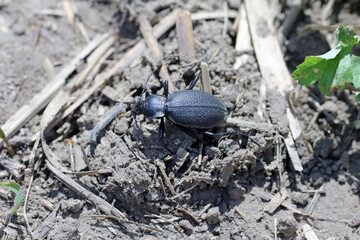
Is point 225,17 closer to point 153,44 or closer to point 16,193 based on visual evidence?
point 153,44

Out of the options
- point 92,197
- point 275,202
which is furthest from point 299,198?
point 92,197

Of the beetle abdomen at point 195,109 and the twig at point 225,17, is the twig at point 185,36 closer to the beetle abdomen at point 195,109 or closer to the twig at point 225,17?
the twig at point 225,17

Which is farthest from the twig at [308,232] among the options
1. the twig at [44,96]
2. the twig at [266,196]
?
the twig at [44,96]

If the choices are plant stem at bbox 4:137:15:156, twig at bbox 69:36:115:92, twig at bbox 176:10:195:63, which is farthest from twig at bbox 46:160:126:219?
twig at bbox 176:10:195:63

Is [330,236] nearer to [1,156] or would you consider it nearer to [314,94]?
[314,94]

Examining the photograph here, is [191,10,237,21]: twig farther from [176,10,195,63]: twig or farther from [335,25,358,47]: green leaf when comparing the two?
[335,25,358,47]: green leaf

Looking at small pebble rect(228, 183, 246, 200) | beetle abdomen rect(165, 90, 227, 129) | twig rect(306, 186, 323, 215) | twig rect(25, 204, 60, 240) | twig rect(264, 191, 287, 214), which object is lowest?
twig rect(306, 186, 323, 215)

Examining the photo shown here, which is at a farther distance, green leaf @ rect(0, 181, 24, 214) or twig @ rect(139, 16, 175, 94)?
twig @ rect(139, 16, 175, 94)
